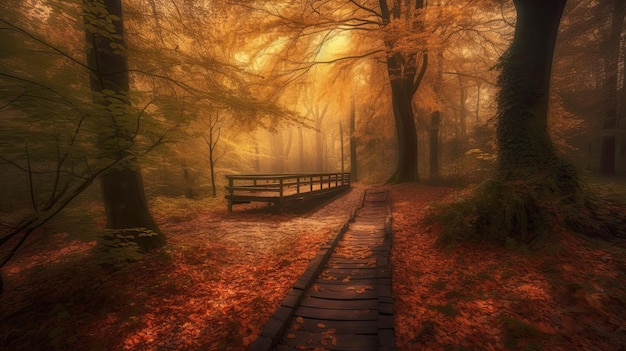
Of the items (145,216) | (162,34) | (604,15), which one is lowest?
(145,216)

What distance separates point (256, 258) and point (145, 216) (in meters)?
2.81

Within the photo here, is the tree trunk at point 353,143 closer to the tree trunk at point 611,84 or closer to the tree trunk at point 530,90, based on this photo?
the tree trunk at point 611,84

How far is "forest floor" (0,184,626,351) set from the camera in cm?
267

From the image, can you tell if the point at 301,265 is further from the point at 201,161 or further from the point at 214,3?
the point at 201,161

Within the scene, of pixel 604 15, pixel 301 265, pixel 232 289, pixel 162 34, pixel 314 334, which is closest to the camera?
pixel 314 334

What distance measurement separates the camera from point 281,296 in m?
3.85

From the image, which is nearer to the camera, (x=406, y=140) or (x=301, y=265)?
(x=301, y=265)

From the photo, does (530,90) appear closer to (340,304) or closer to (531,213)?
(531,213)

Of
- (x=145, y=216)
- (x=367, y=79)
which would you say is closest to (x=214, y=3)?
(x=145, y=216)

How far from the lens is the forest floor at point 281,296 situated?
→ 2.67 m

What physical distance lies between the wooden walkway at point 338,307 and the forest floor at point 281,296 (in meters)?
0.30

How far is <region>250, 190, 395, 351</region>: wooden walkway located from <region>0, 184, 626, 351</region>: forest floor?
0.30m

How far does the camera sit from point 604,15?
40.6 feet

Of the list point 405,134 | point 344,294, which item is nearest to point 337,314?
point 344,294
